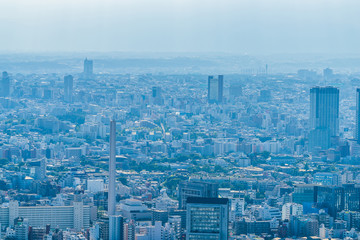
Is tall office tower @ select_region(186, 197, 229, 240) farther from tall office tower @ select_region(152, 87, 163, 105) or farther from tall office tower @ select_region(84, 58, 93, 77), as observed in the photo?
tall office tower @ select_region(84, 58, 93, 77)

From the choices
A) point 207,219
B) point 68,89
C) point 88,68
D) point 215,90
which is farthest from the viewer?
point 88,68

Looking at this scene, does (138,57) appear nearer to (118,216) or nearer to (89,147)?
(89,147)

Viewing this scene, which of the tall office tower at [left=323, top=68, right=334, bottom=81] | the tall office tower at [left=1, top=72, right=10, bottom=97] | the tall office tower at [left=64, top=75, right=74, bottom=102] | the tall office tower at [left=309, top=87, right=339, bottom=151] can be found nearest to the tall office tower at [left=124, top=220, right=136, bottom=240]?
the tall office tower at [left=309, top=87, right=339, bottom=151]

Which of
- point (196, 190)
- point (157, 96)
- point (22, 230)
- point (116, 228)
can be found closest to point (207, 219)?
point (116, 228)

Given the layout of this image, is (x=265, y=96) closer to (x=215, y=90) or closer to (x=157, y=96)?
(x=215, y=90)

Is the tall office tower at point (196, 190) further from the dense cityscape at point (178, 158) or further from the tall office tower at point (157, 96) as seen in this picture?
the tall office tower at point (157, 96)

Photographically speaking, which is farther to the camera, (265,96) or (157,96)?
(265,96)
